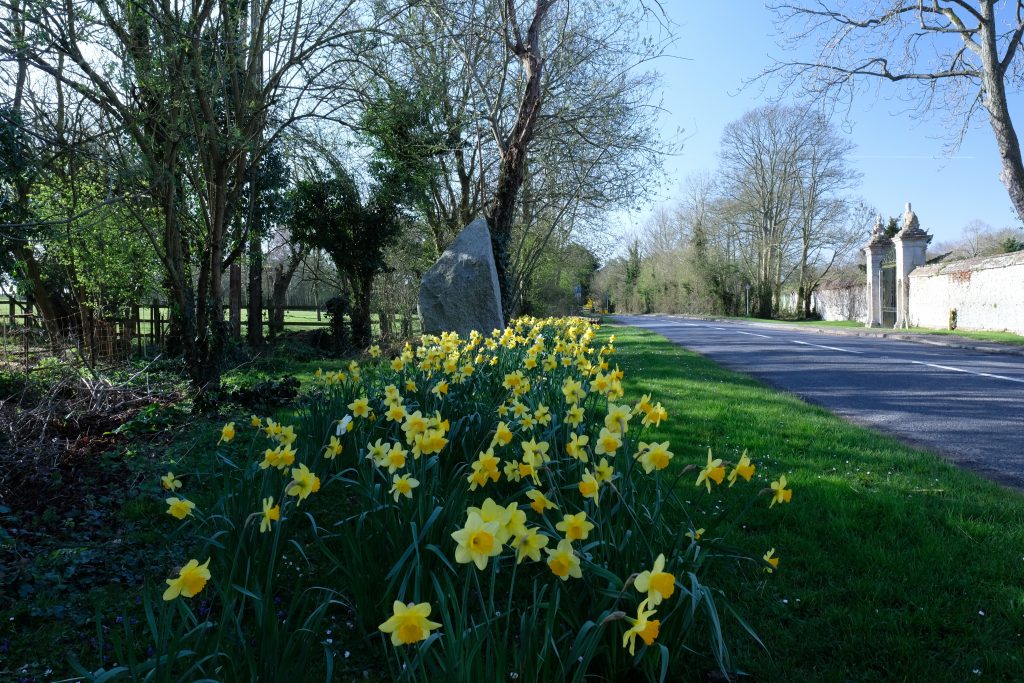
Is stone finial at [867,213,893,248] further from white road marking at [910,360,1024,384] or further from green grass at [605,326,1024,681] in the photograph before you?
green grass at [605,326,1024,681]

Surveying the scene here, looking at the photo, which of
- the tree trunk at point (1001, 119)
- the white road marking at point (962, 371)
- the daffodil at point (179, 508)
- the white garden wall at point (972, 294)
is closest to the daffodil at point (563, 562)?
the daffodil at point (179, 508)

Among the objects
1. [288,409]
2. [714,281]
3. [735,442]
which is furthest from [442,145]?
Answer: [714,281]

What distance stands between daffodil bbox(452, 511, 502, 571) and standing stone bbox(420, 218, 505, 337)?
771cm

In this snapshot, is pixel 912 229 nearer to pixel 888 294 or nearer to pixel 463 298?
pixel 888 294

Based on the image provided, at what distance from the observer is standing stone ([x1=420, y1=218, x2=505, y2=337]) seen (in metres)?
9.16

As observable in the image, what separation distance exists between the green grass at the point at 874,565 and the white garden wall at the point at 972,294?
1612 centimetres

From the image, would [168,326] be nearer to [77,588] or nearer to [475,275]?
[475,275]

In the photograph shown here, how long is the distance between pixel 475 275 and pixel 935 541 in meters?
7.08

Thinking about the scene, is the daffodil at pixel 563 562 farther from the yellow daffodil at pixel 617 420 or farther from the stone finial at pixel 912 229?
the stone finial at pixel 912 229

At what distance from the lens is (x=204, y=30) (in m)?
6.30

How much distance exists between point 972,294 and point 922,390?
46.5 ft

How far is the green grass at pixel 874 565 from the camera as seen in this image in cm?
198

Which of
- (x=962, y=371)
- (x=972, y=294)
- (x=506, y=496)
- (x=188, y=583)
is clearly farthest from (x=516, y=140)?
(x=972, y=294)

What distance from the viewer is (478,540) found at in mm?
1402
